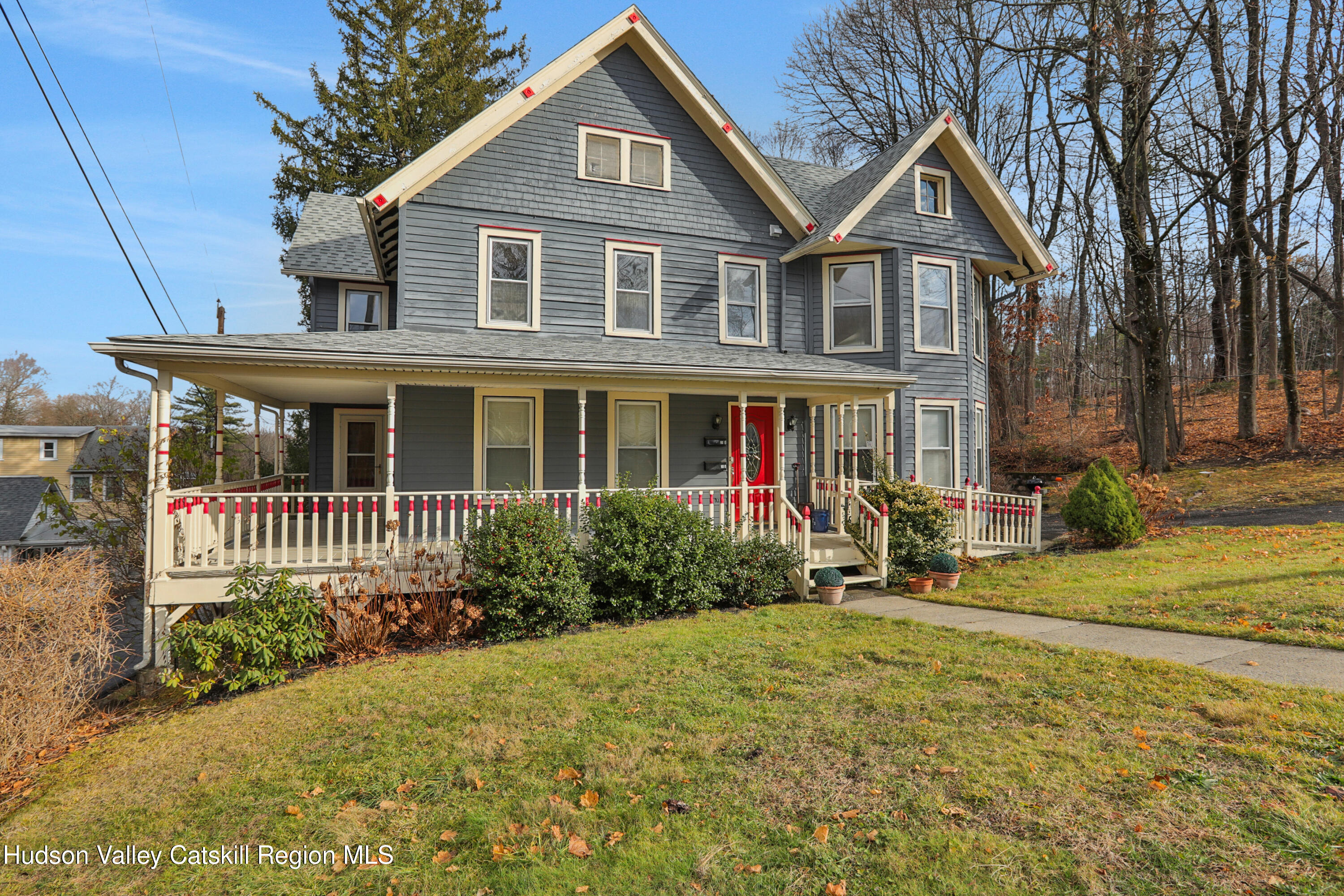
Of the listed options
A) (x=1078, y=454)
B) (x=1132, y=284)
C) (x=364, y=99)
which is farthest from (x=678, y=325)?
(x=364, y=99)

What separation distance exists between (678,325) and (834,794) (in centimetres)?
1039

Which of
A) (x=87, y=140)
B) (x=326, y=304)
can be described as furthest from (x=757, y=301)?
(x=87, y=140)

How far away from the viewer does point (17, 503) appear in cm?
3017

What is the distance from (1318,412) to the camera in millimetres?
22828

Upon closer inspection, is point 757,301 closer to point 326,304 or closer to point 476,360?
point 476,360

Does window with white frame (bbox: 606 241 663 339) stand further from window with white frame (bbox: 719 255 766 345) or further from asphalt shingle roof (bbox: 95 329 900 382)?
window with white frame (bbox: 719 255 766 345)

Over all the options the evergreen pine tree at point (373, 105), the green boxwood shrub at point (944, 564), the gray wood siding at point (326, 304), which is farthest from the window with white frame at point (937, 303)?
the evergreen pine tree at point (373, 105)

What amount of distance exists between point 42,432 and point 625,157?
45.5m

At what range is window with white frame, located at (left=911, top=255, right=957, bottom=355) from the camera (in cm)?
1436

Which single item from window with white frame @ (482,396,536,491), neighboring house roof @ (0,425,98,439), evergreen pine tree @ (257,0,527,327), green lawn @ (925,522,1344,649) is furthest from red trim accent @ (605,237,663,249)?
neighboring house roof @ (0,425,98,439)

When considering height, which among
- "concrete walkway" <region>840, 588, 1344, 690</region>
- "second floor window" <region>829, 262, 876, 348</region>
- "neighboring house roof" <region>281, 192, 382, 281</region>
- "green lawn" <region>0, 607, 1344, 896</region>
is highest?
"neighboring house roof" <region>281, 192, 382, 281</region>

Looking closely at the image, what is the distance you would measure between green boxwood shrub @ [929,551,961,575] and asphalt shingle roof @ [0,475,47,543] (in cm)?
3570

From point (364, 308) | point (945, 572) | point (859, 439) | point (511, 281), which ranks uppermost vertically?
point (364, 308)

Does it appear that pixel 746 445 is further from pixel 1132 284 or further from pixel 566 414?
pixel 1132 284
